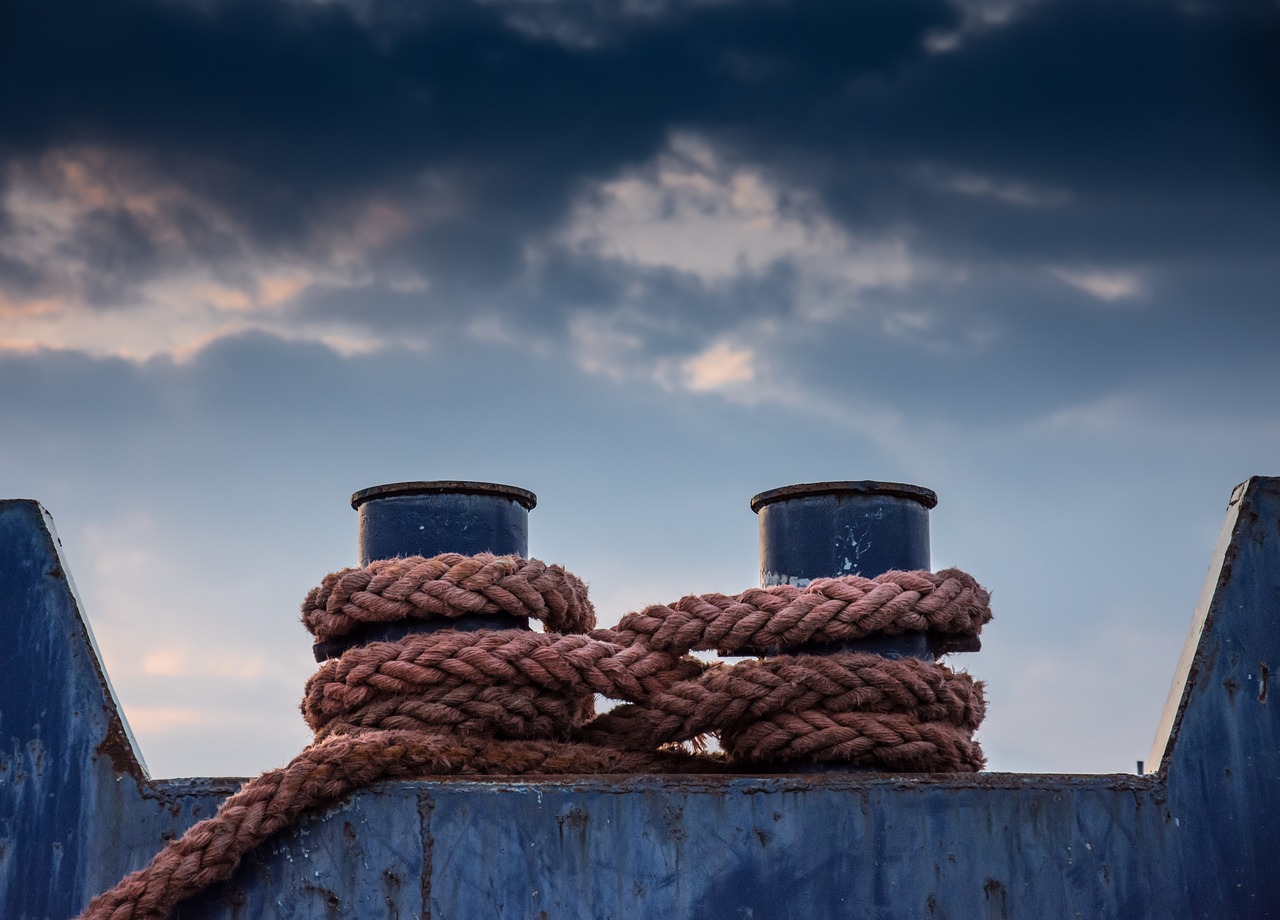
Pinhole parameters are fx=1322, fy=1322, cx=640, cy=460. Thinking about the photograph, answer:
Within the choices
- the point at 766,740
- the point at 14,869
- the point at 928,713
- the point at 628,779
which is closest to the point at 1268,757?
the point at 928,713

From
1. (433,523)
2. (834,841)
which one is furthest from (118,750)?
(834,841)

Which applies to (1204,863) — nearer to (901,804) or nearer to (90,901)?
(901,804)

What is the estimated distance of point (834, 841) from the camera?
213cm

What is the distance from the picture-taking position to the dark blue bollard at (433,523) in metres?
2.61

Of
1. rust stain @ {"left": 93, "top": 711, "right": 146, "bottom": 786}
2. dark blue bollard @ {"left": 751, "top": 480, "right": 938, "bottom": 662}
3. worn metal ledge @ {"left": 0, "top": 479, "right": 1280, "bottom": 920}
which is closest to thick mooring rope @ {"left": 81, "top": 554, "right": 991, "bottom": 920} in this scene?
dark blue bollard @ {"left": 751, "top": 480, "right": 938, "bottom": 662}

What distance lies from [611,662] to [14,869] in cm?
113

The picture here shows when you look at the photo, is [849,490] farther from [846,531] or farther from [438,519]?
[438,519]

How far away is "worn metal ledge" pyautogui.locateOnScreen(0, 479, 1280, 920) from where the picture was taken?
2.12 m

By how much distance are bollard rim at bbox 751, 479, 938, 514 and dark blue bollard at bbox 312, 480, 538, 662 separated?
0.53 meters

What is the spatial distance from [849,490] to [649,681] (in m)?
0.53

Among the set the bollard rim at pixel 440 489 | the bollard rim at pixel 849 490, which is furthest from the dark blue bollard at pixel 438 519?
the bollard rim at pixel 849 490

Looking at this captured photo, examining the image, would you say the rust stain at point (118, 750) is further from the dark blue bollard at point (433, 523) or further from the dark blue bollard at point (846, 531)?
the dark blue bollard at point (846, 531)

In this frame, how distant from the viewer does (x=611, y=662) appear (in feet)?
8.09

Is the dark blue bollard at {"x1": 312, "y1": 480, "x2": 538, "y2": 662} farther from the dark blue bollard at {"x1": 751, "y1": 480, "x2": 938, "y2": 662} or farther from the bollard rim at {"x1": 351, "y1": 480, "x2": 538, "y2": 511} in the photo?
the dark blue bollard at {"x1": 751, "y1": 480, "x2": 938, "y2": 662}
